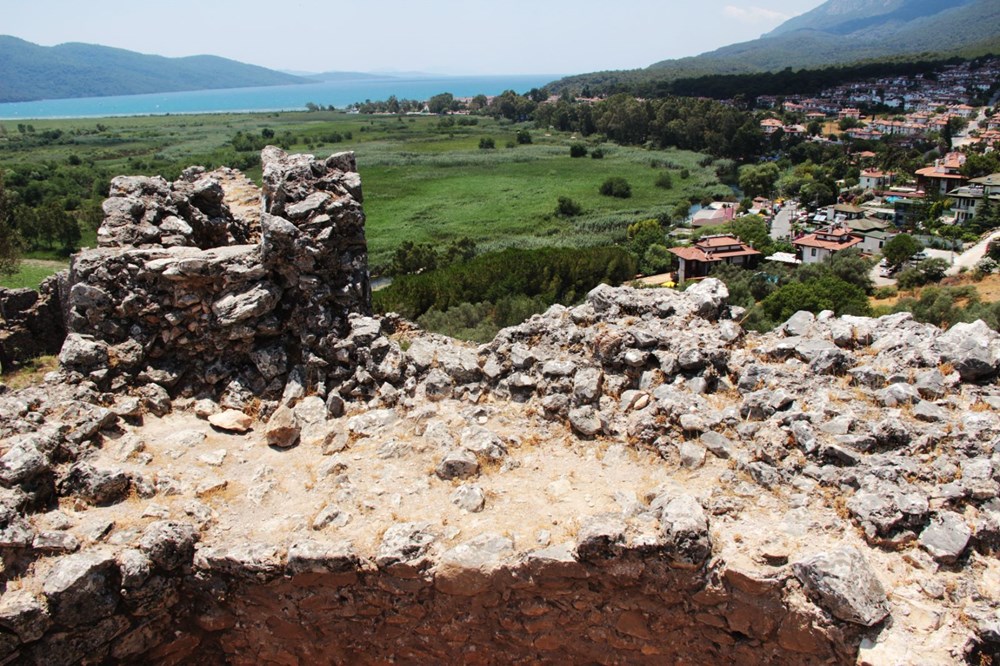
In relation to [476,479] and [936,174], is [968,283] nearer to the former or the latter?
[936,174]

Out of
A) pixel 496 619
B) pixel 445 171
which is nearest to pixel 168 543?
pixel 496 619

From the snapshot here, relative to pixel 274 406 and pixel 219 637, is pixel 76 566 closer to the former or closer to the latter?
pixel 219 637

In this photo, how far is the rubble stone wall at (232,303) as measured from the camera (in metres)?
9.34

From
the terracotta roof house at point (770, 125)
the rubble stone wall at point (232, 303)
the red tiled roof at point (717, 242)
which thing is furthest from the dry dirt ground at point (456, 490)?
the terracotta roof house at point (770, 125)

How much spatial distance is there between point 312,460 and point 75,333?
3949 millimetres

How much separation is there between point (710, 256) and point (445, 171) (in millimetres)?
47853

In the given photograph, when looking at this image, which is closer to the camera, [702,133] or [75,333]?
[75,333]

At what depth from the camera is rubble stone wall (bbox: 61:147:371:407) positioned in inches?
368

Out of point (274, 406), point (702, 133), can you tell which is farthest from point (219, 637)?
point (702, 133)

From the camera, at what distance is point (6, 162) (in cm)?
8731

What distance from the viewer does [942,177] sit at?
2660 inches

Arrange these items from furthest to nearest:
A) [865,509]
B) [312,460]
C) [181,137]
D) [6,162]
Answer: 1. [181,137]
2. [6,162]
3. [312,460]
4. [865,509]

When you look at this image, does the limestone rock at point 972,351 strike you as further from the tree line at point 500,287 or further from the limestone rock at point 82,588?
the tree line at point 500,287

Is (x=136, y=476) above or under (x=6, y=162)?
under
